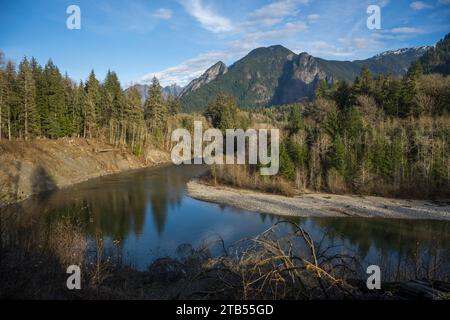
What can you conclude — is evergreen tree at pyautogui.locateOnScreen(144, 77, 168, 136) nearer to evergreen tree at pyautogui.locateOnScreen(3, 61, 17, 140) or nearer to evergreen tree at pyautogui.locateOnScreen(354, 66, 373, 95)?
evergreen tree at pyautogui.locateOnScreen(3, 61, 17, 140)

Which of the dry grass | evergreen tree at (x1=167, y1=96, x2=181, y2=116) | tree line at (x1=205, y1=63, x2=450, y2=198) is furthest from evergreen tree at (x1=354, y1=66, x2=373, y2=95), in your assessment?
evergreen tree at (x1=167, y1=96, x2=181, y2=116)

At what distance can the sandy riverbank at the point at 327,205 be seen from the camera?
31656 mm

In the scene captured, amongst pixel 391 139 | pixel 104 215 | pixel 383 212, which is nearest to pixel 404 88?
pixel 391 139

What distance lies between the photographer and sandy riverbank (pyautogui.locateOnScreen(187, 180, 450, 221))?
104 feet

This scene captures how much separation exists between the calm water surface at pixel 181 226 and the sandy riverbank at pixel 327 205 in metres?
1.68

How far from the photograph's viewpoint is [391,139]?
149 feet

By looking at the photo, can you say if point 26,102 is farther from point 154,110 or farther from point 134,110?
point 154,110

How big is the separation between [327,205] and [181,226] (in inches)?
633

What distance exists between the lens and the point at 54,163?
44.5 metres

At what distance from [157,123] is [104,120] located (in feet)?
45.4

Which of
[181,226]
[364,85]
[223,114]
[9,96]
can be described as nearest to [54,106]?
[9,96]
